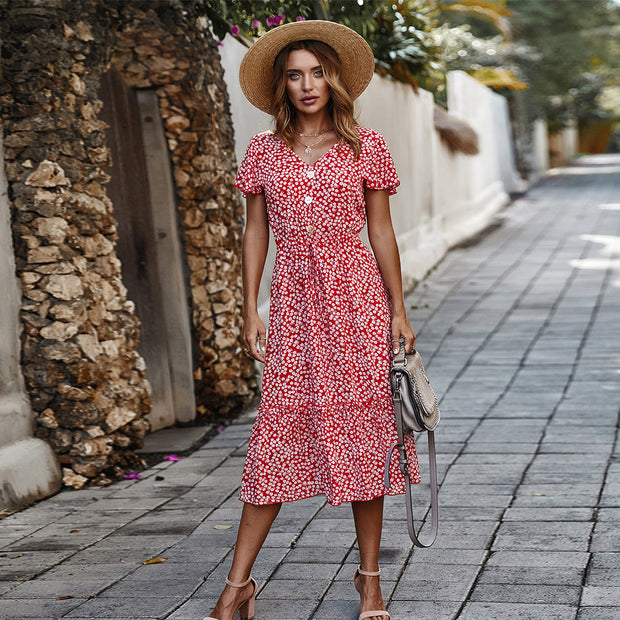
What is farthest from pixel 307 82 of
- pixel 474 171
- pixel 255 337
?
pixel 474 171

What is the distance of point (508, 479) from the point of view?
493 centimetres

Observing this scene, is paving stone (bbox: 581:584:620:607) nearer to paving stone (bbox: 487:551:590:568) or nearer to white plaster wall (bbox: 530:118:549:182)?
paving stone (bbox: 487:551:590:568)

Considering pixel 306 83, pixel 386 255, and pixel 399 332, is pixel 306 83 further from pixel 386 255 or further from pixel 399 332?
pixel 399 332

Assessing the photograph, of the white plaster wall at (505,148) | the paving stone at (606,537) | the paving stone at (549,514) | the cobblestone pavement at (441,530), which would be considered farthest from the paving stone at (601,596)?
the white plaster wall at (505,148)

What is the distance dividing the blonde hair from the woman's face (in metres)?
0.02

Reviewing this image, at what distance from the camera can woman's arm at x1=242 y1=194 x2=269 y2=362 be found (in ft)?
11.3

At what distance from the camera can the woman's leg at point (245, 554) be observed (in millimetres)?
3346

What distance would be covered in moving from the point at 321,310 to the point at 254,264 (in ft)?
0.91

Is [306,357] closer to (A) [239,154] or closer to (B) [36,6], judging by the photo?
(B) [36,6]

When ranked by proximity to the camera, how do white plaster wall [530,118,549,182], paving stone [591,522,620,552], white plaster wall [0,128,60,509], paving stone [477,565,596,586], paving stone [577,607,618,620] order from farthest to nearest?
1. white plaster wall [530,118,549,182]
2. white plaster wall [0,128,60,509]
3. paving stone [591,522,620,552]
4. paving stone [477,565,596,586]
5. paving stone [577,607,618,620]

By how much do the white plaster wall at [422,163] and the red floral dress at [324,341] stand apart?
3306mm

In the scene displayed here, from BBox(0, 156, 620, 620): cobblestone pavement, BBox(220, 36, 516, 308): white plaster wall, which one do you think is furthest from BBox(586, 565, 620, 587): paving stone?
BBox(220, 36, 516, 308): white plaster wall

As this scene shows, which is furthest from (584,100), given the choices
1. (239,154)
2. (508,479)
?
(508,479)

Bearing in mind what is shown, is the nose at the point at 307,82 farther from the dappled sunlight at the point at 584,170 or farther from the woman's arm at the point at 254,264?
the dappled sunlight at the point at 584,170
